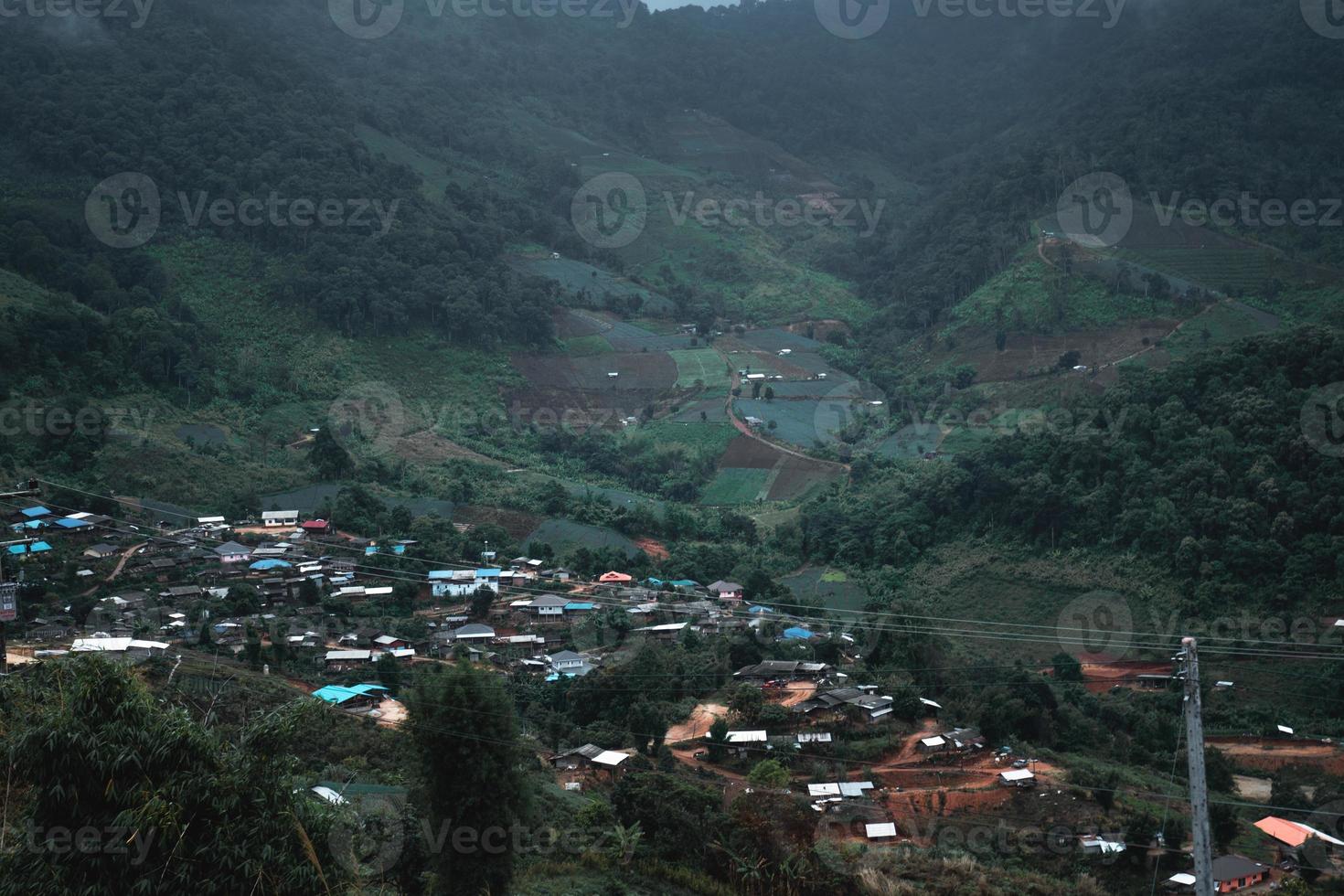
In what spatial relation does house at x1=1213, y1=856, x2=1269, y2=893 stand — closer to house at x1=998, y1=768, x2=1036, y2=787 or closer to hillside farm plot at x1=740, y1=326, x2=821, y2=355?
house at x1=998, y1=768, x2=1036, y2=787

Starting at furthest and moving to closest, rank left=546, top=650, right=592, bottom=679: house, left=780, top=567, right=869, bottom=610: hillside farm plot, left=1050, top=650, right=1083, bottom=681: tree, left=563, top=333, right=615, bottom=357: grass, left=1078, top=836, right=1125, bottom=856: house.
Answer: left=563, top=333, right=615, bottom=357: grass → left=780, top=567, right=869, bottom=610: hillside farm plot → left=1050, top=650, right=1083, bottom=681: tree → left=546, top=650, right=592, bottom=679: house → left=1078, top=836, right=1125, bottom=856: house

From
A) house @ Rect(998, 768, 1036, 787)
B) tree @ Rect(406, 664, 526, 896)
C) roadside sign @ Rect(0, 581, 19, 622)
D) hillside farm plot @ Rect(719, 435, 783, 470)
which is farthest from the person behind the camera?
hillside farm plot @ Rect(719, 435, 783, 470)

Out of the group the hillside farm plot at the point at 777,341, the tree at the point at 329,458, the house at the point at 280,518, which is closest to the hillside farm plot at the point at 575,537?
the house at the point at 280,518

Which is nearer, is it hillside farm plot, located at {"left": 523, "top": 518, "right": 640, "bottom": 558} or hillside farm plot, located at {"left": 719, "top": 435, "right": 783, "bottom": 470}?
hillside farm plot, located at {"left": 523, "top": 518, "right": 640, "bottom": 558}

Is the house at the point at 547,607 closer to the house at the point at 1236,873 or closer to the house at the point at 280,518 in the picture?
the house at the point at 280,518

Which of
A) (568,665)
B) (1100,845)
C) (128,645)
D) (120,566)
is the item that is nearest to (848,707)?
(1100,845)

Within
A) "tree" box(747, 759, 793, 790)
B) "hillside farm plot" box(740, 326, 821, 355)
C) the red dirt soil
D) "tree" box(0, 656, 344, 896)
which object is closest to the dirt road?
"tree" box(747, 759, 793, 790)

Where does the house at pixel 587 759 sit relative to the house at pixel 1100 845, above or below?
below
